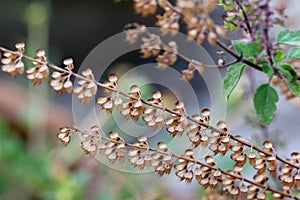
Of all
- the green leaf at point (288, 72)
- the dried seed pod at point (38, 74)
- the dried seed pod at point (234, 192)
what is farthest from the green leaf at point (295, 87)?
the dried seed pod at point (38, 74)

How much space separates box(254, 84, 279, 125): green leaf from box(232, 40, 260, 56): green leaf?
0.16ft

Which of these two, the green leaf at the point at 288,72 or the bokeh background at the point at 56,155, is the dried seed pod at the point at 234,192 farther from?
the bokeh background at the point at 56,155

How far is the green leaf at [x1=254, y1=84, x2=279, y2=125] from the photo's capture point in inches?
23.6

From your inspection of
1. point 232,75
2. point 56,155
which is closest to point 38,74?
point 232,75

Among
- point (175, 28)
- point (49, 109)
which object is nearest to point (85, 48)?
point (49, 109)

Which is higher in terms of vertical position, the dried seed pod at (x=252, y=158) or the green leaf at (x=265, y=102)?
the green leaf at (x=265, y=102)

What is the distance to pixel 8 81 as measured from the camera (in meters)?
3.17

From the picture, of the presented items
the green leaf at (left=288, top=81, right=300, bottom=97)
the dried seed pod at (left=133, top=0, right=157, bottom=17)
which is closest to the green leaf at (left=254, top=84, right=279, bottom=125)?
the green leaf at (left=288, top=81, right=300, bottom=97)

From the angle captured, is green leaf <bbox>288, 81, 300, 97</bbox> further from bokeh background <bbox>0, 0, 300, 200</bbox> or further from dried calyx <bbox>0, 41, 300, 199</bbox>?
bokeh background <bbox>0, 0, 300, 200</bbox>

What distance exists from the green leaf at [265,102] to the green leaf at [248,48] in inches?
2.0

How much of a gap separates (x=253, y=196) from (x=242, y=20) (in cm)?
15

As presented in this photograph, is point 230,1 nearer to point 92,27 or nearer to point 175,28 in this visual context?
point 175,28

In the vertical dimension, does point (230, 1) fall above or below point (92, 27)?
below

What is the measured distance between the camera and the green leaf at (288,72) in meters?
0.56
